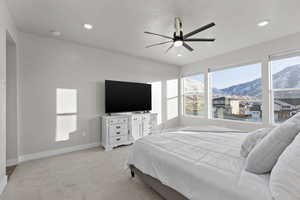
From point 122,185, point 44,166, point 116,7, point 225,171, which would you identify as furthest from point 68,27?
point 225,171

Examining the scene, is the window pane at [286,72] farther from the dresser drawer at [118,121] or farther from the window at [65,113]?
the window at [65,113]

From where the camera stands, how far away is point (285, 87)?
3.28 meters

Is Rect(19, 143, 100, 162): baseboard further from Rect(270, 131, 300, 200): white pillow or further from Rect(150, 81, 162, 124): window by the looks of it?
Rect(270, 131, 300, 200): white pillow

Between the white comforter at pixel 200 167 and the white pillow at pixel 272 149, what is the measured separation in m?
0.06

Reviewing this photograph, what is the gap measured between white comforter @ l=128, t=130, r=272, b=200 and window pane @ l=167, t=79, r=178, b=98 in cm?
347

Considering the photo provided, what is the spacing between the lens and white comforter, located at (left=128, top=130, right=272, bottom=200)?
0.93 metres

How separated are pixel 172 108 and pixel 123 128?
2509 millimetres

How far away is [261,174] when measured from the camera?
1.02m

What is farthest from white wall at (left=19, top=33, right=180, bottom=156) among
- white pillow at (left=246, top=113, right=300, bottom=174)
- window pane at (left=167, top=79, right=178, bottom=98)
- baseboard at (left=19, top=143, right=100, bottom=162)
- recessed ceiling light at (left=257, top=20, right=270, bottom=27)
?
white pillow at (left=246, top=113, right=300, bottom=174)

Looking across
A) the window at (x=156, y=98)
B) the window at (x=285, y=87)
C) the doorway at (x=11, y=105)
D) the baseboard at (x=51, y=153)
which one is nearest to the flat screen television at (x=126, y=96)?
the window at (x=156, y=98)

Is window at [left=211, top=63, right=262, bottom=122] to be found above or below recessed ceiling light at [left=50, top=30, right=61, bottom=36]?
below

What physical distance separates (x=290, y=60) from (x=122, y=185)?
4516 millimetres

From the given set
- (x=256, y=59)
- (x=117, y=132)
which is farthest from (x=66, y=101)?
(x=256, y=59)

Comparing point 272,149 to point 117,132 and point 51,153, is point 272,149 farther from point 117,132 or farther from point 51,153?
point 51,153
